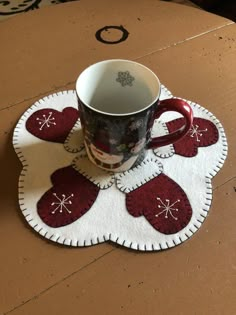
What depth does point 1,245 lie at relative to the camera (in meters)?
0.44

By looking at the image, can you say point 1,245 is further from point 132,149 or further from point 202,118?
point 202,118

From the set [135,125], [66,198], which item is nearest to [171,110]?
[135,125]

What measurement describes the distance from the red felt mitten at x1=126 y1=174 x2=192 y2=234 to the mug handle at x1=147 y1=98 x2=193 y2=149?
0.04m

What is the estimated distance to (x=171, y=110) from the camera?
467 millimetres

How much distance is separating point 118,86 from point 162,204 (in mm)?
159

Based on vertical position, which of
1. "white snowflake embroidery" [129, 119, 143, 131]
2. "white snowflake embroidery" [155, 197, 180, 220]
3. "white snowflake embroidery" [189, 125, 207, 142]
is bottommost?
"white snowflake embroidery" [155, 197, 180, 220]

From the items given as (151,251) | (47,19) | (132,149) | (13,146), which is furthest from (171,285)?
(47,19)

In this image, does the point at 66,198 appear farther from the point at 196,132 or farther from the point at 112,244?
the point at 196,132

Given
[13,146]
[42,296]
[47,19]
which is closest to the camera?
[42,296]

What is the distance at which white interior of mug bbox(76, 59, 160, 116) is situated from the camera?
482 millimetres

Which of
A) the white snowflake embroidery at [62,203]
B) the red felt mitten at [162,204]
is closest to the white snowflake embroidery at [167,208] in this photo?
Result: the red felt mitten at [162,204]

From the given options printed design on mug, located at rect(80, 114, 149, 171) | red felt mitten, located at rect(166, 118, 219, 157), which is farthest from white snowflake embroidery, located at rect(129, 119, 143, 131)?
red felt mitten, located at rect(166, 118, 219, 157)

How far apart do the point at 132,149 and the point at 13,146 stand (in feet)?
0.54

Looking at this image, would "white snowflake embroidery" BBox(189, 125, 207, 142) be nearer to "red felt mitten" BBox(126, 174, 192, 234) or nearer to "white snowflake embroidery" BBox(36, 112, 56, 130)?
"red felt mitten" BBox(126, 174, 192, 234)
